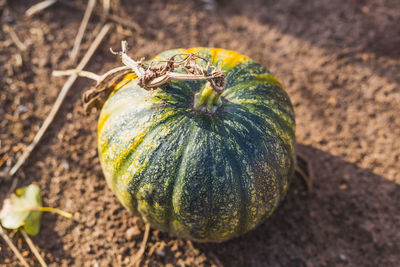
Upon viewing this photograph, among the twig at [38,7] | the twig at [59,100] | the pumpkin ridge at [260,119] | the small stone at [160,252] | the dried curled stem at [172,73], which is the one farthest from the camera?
the twig at [38,7]

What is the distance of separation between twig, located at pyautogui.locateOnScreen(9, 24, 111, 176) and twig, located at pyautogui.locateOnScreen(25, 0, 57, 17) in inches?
27.8

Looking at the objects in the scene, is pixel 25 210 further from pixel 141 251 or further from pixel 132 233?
pixel 141 251

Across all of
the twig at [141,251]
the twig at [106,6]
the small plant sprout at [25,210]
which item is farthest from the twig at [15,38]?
the twig at [141,251]

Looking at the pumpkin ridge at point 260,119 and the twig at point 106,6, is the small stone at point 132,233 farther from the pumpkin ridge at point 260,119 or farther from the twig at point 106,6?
the twig at point 106,6

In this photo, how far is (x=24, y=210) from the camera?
304cm

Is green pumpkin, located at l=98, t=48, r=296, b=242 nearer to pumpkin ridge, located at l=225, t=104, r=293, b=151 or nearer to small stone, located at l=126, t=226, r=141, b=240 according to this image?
pumpkin ridge, located at l=225, t=104, r=293, b=151

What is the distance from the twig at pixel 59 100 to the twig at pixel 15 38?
26.0 inches

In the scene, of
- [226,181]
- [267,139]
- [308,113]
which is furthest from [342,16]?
[226,181]

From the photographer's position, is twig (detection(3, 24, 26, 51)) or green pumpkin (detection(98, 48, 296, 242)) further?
twig (detection(3, 24, 26, 51))

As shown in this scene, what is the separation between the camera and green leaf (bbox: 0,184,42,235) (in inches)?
118

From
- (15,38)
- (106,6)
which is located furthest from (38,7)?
(106,6)

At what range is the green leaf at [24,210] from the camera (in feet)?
9.82

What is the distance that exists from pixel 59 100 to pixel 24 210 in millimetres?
1183

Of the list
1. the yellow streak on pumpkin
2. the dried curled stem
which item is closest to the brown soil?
the yellow streak on pumpkin
